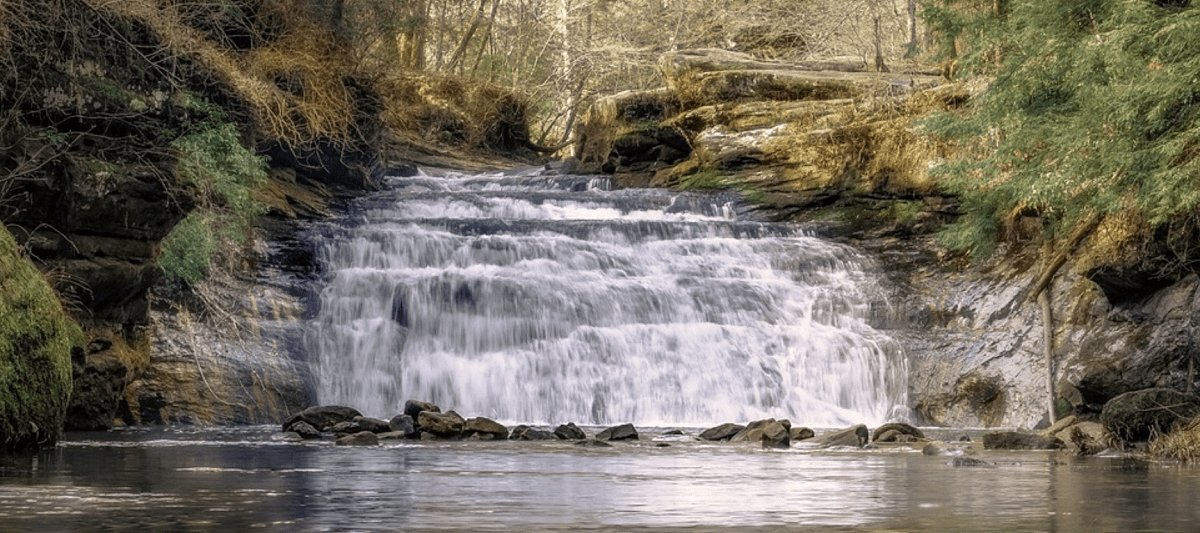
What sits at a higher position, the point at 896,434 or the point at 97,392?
the point at 97,392

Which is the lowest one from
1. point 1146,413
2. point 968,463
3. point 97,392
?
point 968,463

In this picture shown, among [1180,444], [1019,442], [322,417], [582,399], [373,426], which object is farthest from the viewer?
[582,399]

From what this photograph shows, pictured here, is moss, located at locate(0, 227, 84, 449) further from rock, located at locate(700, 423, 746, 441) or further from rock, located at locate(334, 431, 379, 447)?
rock, located at locate(700, 423, 746, 441)

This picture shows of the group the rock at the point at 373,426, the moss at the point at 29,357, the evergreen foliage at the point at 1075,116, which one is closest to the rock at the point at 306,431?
the rock at the point at 373,426

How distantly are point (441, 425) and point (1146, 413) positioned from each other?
7.07 metres

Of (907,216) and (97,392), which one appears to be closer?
(97,392)

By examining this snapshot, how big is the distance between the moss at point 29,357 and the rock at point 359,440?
2.65 meters

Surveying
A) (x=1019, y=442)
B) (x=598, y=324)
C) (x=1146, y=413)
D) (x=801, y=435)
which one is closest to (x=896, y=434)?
(x=801, y=435)

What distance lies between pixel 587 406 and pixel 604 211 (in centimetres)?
835

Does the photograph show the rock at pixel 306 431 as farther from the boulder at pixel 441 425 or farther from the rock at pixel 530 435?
the rock at pixel 530 435

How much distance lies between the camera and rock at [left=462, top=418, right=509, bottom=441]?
15922 mm

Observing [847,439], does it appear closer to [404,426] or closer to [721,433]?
[721,433]

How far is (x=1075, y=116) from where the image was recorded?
59.4 ft

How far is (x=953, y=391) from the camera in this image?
2266cm
